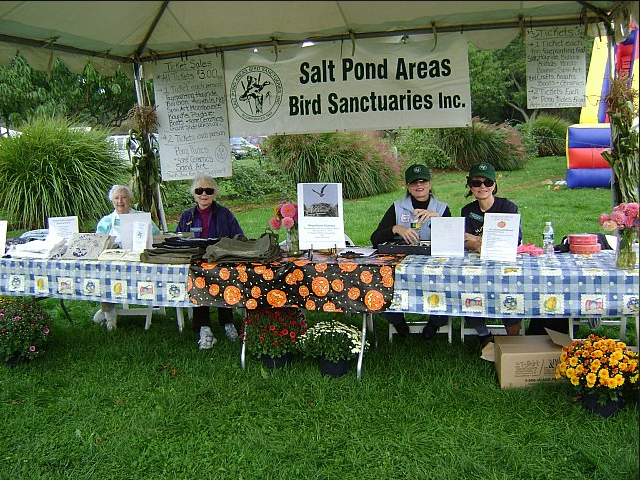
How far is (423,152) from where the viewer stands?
14.6 metres

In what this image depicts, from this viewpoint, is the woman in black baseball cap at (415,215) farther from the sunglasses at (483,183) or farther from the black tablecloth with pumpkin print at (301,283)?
the black tablecloth with pumpkin print at (301,283)

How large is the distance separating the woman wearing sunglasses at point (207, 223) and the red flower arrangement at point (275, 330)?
2.68 ft

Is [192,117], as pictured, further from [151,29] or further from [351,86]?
[351,86]

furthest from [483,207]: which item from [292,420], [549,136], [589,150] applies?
[549,136]

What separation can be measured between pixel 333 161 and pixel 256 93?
22.6 feet

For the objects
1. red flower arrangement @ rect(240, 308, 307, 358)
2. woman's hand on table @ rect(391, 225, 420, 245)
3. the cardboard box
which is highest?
woman's hand on table @ rect(391, 225, 420, 245)

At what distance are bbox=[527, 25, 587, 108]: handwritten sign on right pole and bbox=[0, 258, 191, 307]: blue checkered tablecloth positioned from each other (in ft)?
9.62

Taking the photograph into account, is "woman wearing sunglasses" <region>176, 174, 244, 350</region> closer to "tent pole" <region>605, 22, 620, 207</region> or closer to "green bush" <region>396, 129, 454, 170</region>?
"tent pole" <region>605, 22, 620, 207</region>

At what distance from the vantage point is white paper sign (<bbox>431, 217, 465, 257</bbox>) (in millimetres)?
3736

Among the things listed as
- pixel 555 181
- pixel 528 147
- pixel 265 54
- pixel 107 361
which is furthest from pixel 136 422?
pixel 528 147

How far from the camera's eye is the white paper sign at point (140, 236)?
4258 mm

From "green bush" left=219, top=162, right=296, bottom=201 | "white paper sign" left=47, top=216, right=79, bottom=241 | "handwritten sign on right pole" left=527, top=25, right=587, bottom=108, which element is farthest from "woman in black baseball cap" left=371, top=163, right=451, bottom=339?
"green bush" left=219, top=162, right=296, bottom=201

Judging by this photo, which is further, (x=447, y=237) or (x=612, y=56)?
(x=612, y=56)

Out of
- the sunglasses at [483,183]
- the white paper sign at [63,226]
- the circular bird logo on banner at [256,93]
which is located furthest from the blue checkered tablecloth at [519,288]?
the white paper sign at [63,226]
